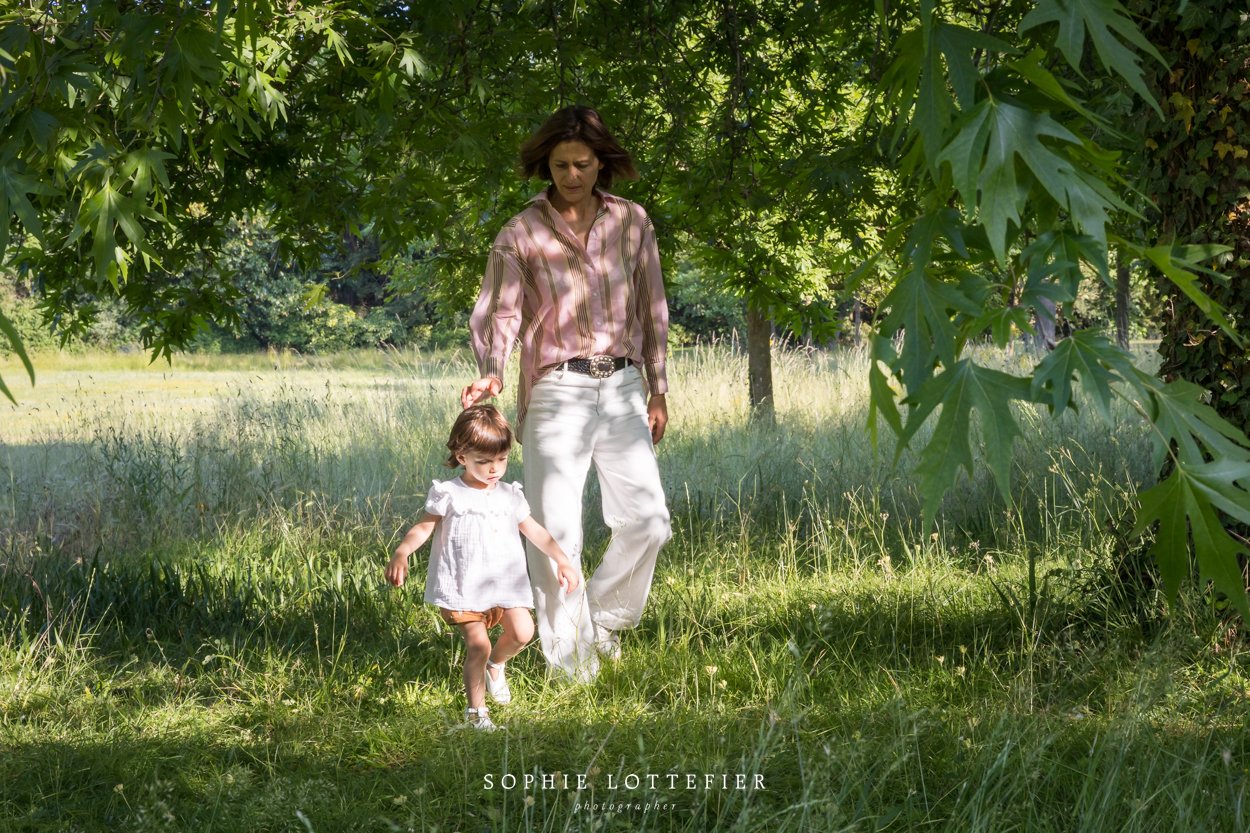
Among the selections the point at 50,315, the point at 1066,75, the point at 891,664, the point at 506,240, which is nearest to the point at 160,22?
the point at 506,240

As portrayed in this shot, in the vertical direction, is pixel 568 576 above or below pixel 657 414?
below

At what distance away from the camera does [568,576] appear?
390 cm

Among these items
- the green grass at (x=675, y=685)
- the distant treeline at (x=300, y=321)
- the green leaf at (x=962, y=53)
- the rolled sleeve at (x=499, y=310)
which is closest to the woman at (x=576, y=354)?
the rolled sleeve at (x=499, y=310)

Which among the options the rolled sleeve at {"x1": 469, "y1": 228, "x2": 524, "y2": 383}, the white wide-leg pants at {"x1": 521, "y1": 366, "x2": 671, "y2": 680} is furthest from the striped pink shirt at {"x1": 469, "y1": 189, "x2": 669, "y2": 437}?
the white wide-leg pants at {"x1": 521, "y1": 366, "x2": 671, "y2": 680}

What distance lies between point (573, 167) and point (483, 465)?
1042mm

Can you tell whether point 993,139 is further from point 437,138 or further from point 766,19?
point 766,19

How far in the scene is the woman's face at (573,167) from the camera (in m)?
4.01

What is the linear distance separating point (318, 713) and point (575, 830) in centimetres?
162

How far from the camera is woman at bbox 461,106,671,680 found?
4.12m

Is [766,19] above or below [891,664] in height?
above

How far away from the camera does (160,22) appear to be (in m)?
2.87

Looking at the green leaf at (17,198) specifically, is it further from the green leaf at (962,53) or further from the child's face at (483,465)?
the child's face at (483,465)

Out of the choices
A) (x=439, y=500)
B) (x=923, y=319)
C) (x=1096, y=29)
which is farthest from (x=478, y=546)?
(x=1096, y=29)

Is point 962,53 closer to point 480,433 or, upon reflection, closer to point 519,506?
point 480,433
